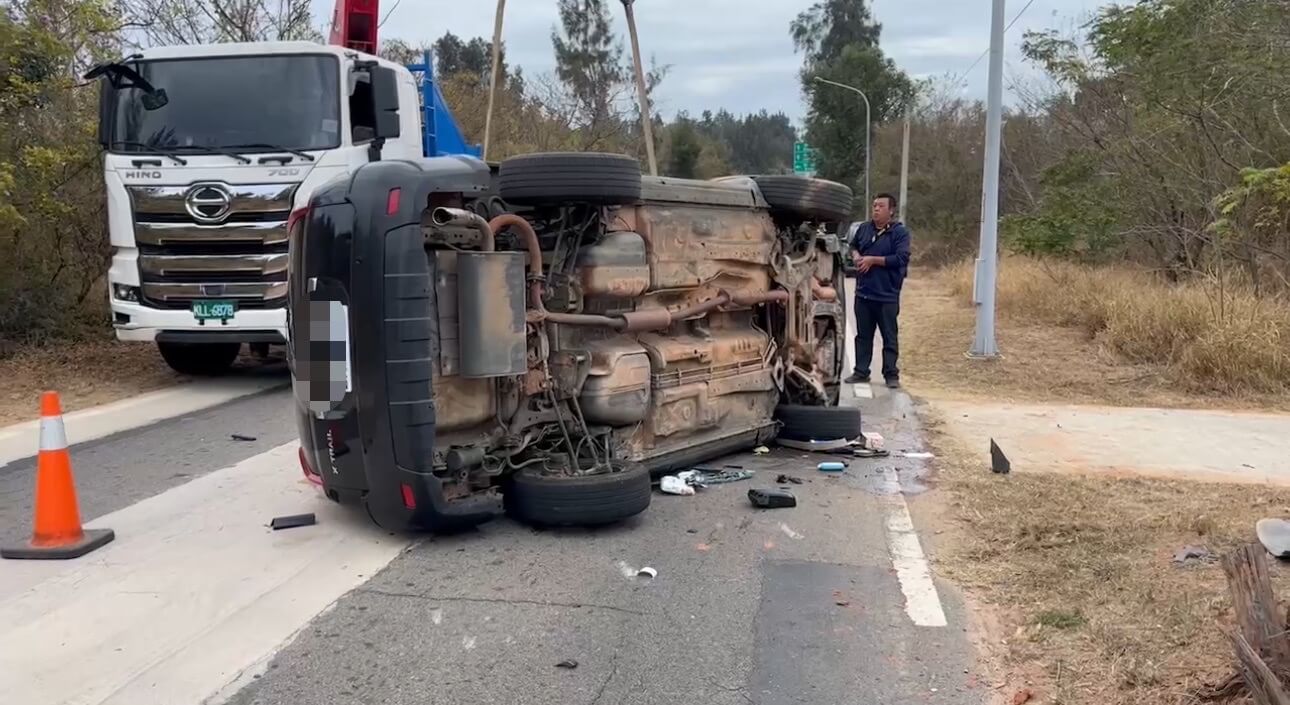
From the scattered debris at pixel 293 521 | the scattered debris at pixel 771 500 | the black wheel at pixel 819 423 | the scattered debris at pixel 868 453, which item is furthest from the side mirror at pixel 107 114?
A: the scattered debris at pixel 868 453

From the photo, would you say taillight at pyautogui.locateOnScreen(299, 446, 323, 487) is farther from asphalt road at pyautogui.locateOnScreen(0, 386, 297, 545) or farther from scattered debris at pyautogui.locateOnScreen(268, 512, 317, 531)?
asphalt road at pyautogui.locateOnScreen(0, 386, 297, 545)

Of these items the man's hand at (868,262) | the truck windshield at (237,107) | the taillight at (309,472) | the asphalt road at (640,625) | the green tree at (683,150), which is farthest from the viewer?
the green tree at (683,150)

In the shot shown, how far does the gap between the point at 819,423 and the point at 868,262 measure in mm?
3337

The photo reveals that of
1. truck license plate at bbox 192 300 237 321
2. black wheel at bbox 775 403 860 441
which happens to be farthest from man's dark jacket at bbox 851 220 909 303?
truck license plate at bbox 192 300 237 321

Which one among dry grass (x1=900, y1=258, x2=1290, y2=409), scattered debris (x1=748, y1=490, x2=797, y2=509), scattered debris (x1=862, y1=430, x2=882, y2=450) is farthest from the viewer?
dry grass (x1=900, y1=258, x2=1290, y2=409)

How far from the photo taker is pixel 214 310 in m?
8.71

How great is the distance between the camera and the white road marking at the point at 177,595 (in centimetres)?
341

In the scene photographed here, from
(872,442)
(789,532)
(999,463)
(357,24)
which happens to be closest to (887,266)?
(872,442)

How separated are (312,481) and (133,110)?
5203mm

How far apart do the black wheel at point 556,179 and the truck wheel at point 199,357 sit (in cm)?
593

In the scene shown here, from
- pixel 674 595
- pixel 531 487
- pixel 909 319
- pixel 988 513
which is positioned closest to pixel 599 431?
pixel 531 487

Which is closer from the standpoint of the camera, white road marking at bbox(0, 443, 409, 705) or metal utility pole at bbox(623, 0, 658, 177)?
white road marking at bbox(0, 443, 409, 705)

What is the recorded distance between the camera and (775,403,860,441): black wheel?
6.77 m

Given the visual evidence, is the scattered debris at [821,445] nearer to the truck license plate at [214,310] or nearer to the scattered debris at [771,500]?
the scattered debris at [771,500]
